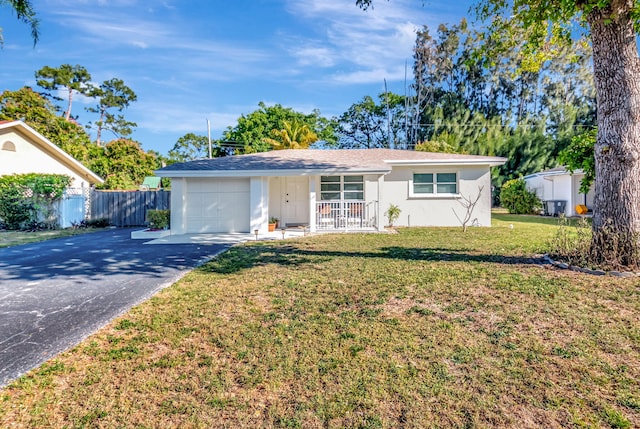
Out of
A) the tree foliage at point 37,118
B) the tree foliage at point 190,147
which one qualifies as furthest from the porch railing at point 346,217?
the tree foliage at point 190,147

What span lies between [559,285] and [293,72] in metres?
22.9

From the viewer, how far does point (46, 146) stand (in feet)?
57.5

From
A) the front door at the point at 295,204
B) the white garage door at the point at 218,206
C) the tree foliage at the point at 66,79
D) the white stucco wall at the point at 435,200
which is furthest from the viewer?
the tree foliage at the point at 66,79

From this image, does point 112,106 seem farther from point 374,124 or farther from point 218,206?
point 218,206

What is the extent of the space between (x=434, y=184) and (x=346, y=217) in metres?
4.37

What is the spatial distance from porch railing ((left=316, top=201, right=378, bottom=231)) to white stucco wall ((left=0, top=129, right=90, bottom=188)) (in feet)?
43.6

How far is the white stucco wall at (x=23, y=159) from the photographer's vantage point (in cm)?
1581

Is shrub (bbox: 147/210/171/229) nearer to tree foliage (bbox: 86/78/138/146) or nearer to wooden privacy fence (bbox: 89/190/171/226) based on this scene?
wooden privacy fence (bbox: 89/190/171/226)

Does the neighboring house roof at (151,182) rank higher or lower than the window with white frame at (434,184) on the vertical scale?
higher

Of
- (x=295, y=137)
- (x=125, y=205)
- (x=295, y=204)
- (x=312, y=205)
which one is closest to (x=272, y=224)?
(x=312, y=205)

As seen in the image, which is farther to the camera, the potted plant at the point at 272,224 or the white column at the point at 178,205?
the potted plant at the point at 272,224

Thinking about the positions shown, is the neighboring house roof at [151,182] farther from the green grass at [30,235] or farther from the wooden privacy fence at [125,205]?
the green grass at [30,235]

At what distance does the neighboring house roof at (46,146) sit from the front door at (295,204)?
41.0 feet

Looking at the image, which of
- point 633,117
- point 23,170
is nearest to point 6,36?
point 633,117
